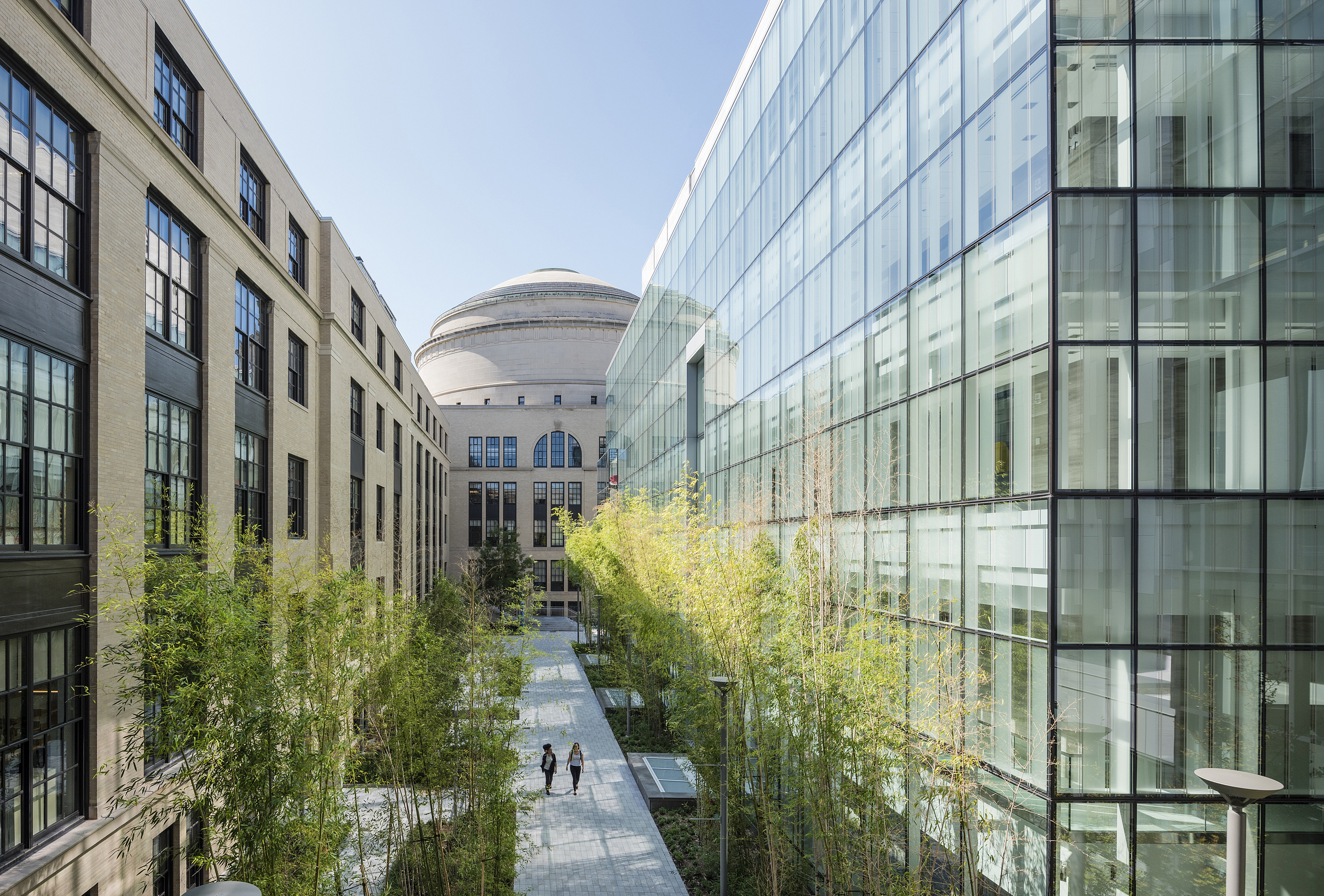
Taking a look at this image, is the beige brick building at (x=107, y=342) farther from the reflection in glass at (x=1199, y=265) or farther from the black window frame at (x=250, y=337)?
the reflection in glass at (x=1199, y=265)

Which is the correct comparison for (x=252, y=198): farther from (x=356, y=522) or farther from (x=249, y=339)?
(x=356, y=522)

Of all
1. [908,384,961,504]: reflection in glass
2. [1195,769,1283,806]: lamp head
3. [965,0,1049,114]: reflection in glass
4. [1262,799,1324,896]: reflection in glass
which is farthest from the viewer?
[908,384,961,504]: reflection in glass

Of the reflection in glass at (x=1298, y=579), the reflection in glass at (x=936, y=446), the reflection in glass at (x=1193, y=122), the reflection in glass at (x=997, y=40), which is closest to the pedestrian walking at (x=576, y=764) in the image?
the reflection in glass at (x=936, y=446)

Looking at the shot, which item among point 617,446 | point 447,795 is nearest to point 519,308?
point 617,446

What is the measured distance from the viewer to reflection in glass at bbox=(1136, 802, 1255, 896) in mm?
7395

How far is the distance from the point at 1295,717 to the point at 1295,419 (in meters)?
2.87

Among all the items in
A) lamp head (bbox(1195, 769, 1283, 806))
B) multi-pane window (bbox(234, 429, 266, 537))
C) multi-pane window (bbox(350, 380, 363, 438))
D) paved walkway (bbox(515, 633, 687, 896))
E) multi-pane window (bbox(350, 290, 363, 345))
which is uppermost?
multi-pane window (bbox(350, 290, 363, 345))

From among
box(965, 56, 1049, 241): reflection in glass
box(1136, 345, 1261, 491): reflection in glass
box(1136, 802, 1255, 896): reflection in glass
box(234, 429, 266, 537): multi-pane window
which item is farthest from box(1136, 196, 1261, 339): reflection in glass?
box(234, 429, 266, 537): multi-pane window

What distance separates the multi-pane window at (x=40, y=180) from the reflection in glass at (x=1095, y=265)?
33.3ft

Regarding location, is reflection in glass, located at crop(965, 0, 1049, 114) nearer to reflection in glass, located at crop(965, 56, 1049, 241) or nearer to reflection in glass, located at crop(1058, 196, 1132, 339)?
reflection in glass, located at crop(965, 56, 1049, 241)

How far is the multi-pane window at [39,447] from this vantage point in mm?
7383

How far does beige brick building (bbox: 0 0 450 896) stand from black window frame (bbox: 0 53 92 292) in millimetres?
23

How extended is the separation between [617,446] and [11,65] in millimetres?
32480

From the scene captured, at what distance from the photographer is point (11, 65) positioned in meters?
7.40
